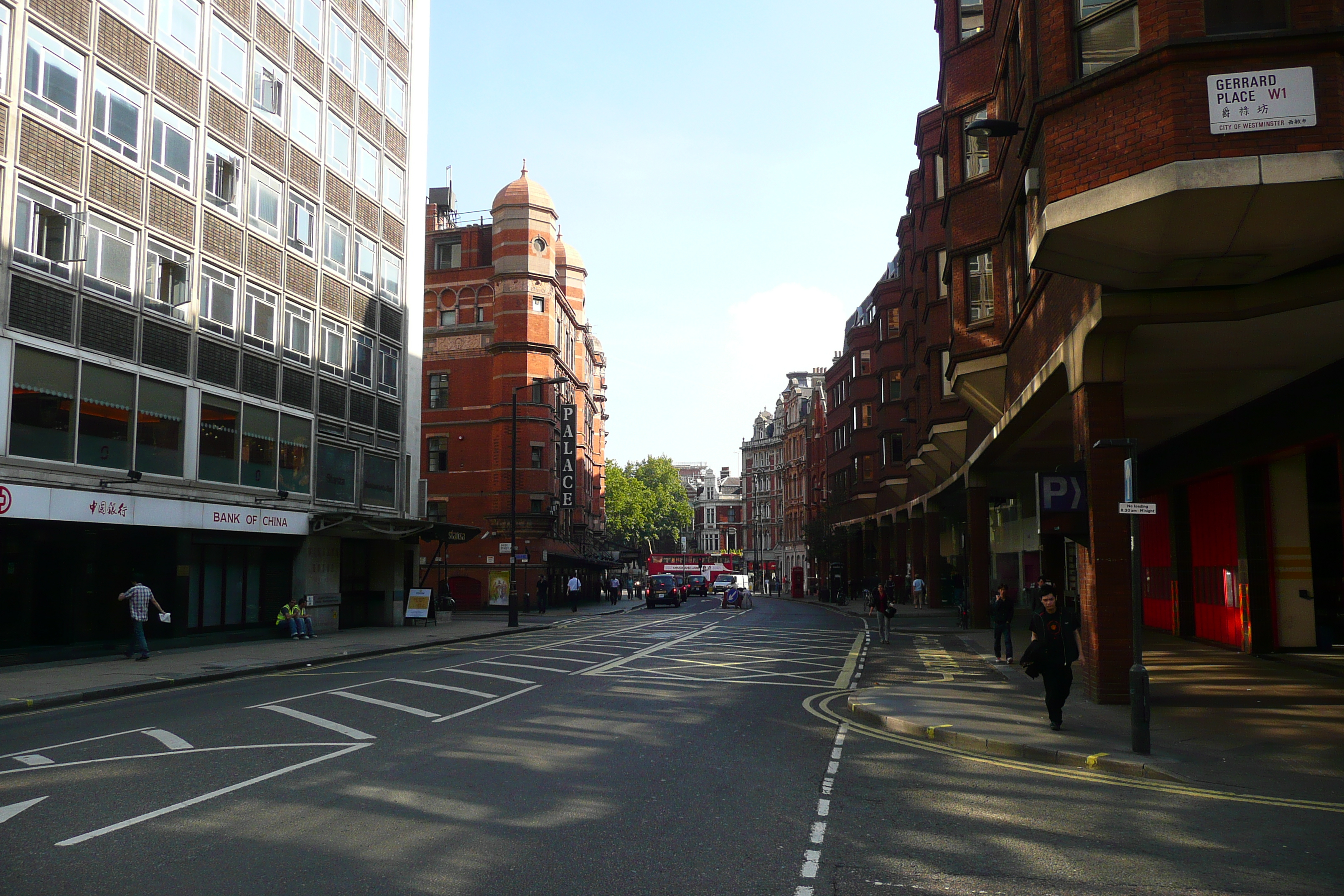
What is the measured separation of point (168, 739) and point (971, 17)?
27.2 metres

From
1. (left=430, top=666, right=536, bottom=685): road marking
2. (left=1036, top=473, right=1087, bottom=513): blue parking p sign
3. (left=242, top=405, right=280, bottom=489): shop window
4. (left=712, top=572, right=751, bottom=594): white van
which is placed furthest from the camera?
(left=712, top=572, right=751, bottom=594): white van

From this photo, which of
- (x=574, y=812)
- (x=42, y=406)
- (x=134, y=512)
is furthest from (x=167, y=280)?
(x=574, y=812)

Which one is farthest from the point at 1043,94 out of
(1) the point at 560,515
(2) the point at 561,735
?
(1) the point at 560,515

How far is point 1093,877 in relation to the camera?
21.1ft

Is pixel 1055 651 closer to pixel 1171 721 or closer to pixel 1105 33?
pixel 1171 721

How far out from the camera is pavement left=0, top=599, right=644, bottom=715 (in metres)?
16.1

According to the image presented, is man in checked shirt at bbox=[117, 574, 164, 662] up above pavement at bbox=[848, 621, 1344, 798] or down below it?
above

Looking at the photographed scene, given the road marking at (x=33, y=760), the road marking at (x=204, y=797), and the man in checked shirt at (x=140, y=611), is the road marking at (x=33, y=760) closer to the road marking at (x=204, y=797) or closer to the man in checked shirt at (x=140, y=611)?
the road marking at (x=204, y=797)

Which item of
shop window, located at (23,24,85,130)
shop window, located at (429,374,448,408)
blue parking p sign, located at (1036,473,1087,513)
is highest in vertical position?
shop window, located at (23,24,85,130)

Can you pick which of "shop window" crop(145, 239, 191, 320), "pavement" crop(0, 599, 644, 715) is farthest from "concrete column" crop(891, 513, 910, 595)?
"shop window" crop(145, 239, 191, 320)

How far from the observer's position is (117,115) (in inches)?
929

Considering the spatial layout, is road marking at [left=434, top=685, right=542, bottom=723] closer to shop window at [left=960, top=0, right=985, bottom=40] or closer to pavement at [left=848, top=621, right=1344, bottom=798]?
pavement at [left=848, top=621, right=1344, bottom=798]

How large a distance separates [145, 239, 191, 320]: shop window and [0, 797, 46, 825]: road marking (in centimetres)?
1892

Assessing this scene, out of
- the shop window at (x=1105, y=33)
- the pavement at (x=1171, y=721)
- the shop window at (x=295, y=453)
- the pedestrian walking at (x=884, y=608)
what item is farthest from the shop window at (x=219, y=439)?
the shop window at (x=1105, y=33)
